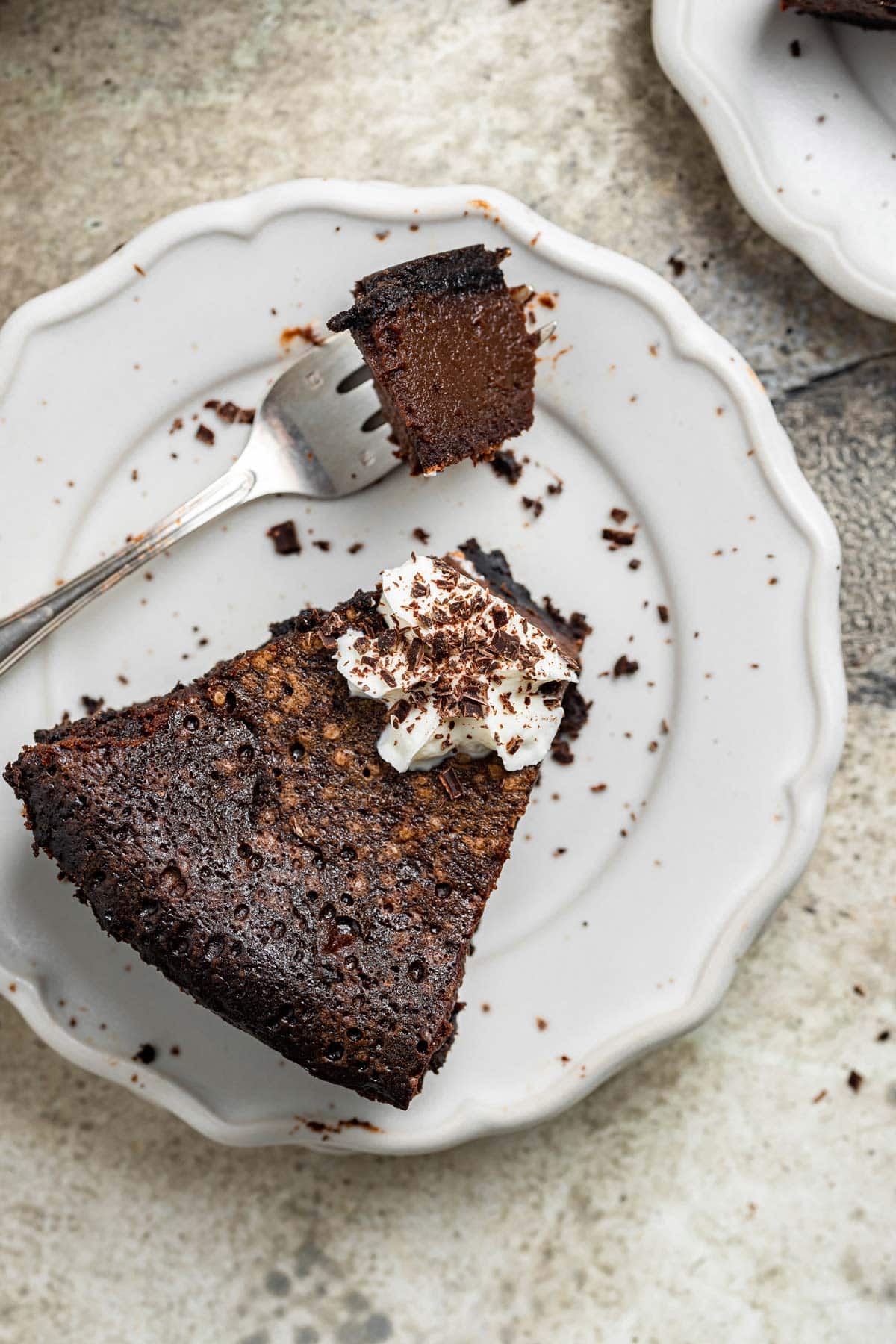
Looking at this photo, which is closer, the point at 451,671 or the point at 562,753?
the point at 451,671

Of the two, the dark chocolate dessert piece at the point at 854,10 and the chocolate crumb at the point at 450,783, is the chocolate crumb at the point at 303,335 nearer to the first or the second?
the chocolate crumb at the point at 450,783

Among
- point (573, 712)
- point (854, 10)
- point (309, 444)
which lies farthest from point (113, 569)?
A: point (854, 10)

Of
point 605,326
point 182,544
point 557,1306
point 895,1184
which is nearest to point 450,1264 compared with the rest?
point 557,1306

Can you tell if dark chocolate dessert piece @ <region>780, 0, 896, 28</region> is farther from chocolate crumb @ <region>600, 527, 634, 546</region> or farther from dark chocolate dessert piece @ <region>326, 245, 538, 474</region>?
chocolate crumb @ <region>600, 527, 634, 546</region>

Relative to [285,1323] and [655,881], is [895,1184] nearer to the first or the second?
[655,881]

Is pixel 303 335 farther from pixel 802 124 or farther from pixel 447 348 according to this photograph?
pixel 802 124

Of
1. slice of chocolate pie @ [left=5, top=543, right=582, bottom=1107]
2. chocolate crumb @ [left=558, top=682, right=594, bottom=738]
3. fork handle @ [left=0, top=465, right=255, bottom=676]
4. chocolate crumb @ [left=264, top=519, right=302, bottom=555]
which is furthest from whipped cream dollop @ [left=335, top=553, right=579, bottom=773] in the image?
fork handle @ [left=0, top=465, right=255, bottom=676]
